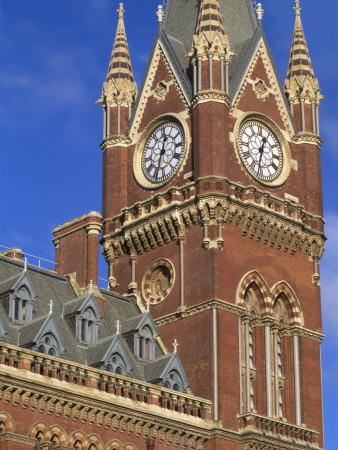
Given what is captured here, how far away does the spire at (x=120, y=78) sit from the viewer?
229 ft

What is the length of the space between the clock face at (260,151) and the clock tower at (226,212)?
0.27 feet

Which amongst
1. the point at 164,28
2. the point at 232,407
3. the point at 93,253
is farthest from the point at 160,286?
the point at 164,28

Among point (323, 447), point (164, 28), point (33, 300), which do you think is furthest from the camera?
point (164, 28)

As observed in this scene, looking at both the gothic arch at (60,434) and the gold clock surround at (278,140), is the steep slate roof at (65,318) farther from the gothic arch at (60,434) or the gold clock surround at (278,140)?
the gold clock surround at (278,140)

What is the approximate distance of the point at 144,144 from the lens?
223 feet

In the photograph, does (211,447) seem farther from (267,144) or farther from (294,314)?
(267,144)

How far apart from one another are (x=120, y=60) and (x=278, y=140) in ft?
30.7

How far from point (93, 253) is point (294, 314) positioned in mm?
9800

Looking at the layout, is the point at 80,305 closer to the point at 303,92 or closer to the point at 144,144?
the point at 144,144

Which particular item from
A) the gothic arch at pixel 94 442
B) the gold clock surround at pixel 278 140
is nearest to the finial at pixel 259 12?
the gold clock surround at pixel 278 140

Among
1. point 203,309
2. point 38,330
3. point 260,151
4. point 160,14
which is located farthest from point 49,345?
point 160,14

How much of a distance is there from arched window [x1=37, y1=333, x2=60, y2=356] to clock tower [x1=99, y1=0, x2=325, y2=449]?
8008 mm

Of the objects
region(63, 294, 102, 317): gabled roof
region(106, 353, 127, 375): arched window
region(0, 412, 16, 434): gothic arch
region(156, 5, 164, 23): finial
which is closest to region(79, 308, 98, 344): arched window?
region(63, 294, 102, 317): gabled roof

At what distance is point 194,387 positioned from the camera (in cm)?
5975
